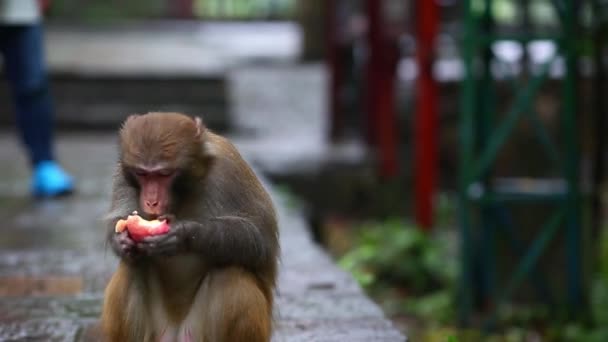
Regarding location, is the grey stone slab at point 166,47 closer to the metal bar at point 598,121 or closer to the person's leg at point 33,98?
the person's leg at point 33,98

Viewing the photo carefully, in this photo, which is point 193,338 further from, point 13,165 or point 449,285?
point 13,165

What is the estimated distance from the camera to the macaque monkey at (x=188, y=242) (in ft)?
8.96

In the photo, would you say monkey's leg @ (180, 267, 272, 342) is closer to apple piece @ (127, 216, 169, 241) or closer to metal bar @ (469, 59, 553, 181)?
apple piece @ (127, 216, 169, 241)

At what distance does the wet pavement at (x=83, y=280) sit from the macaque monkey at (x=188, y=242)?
62 cm

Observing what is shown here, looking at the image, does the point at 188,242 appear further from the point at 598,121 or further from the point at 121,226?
the point at 598,121

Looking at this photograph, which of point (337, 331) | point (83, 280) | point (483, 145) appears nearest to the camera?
point (337, 331)

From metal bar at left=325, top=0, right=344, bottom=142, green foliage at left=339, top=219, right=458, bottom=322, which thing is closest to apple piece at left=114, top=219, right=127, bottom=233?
green foliage at left=339, top=219, right=458, bottom=322

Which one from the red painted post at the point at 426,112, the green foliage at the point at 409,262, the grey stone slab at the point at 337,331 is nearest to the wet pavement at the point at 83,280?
the grey stone slab at the point at 337,331

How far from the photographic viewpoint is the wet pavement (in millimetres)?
3693

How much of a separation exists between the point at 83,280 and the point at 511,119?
316 cm

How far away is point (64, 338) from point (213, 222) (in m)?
1.01

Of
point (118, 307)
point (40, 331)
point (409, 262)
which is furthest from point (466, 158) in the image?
point (118, 307)

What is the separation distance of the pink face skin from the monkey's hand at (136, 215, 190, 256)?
0.04 meters

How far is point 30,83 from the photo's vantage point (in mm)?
6406
